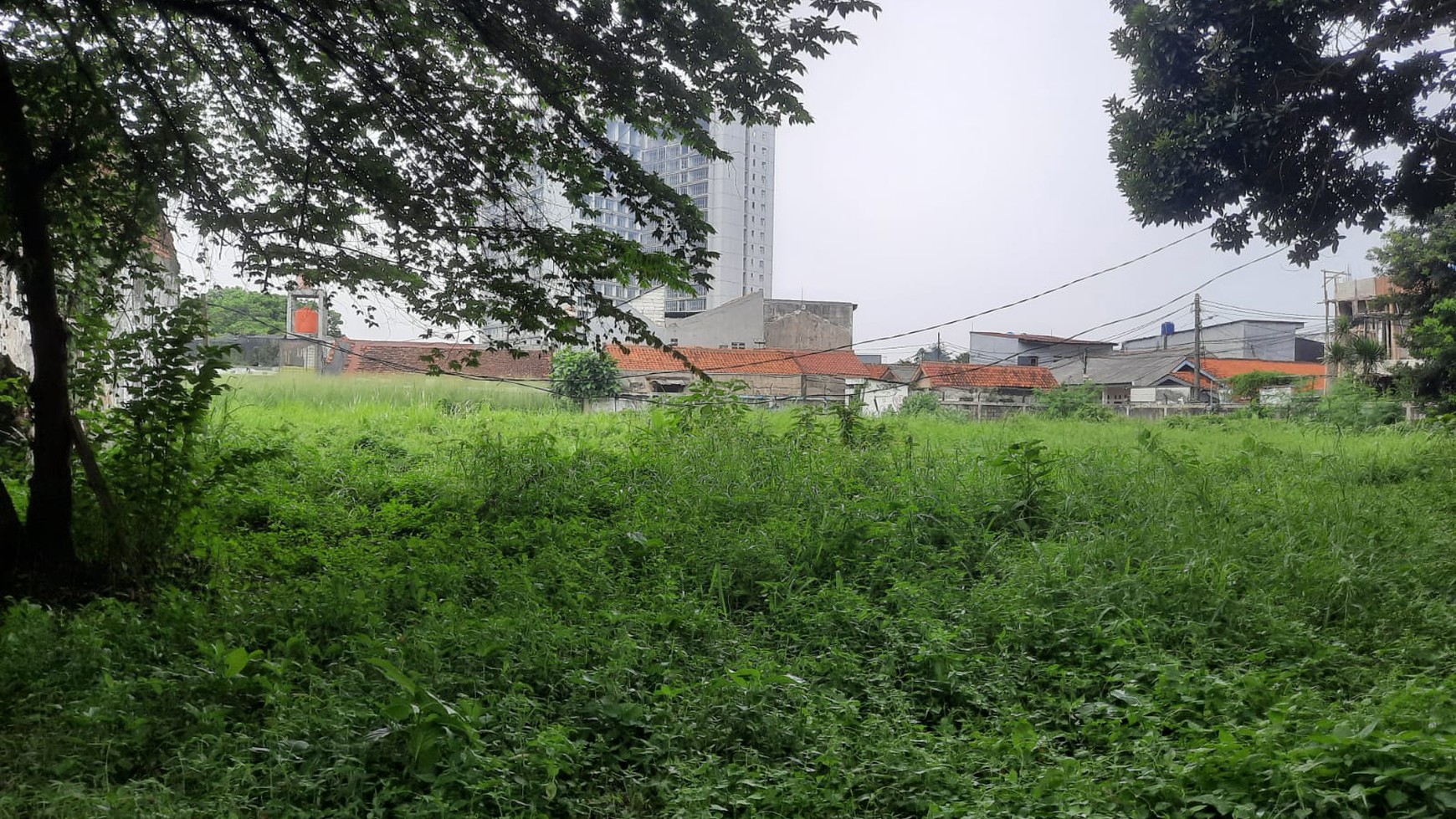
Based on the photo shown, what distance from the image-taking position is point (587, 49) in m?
5.52

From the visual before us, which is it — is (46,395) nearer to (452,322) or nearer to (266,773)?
(452,322)

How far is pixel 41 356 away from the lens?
4426 millimetres

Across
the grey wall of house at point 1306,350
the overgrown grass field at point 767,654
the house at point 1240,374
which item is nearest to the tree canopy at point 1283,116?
Result: the overgrown grass field at point 767,654

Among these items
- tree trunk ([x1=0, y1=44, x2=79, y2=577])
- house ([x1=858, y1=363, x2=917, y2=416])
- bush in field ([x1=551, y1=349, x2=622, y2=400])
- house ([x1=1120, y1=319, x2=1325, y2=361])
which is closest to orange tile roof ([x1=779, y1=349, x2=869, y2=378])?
house ([x1=858, y1=363, x2=917, y2=416])

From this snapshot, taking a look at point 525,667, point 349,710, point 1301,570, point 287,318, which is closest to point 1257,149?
point 1301,570

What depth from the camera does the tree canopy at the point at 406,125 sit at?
5.32 metres

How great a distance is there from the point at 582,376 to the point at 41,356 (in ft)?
37.5

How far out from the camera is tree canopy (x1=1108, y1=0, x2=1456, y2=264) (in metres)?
7.07

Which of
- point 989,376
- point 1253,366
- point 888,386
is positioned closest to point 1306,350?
point 1253,366

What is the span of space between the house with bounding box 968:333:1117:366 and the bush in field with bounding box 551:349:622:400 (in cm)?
2127

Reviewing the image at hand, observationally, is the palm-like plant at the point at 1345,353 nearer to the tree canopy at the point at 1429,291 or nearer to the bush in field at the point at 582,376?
the tree canopy at the point at 1429,291

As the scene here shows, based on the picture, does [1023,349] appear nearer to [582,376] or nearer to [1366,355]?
[1366,355]

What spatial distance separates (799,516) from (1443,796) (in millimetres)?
3633

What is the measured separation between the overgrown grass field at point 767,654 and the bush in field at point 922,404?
10296 millimetres
